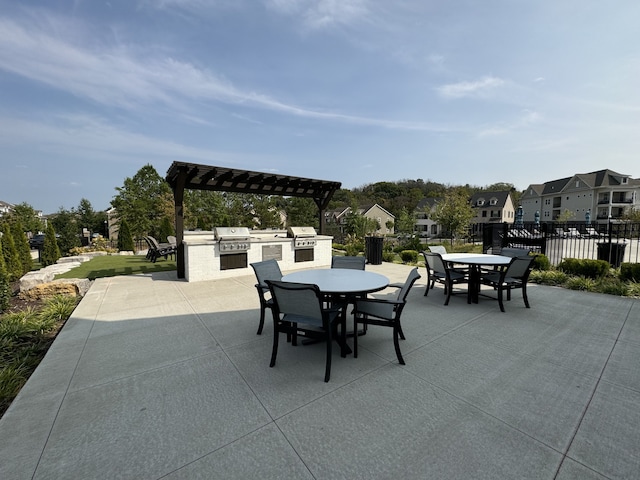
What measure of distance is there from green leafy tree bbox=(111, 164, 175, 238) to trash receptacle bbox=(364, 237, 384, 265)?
17442 millimetres

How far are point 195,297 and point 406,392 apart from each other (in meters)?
4.62

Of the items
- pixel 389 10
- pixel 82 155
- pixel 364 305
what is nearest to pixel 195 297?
pixel 364 305

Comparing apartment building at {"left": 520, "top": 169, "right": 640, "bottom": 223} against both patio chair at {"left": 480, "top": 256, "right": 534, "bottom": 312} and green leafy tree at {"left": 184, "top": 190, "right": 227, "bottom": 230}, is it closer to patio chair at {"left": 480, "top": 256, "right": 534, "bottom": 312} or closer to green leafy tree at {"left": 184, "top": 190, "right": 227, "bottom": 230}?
patio chair at {"left": 480, "top": 256, "right": 534, "bottom": 312}

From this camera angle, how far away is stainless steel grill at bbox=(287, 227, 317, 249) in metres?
9.04

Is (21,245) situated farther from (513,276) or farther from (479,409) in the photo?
(513,276)

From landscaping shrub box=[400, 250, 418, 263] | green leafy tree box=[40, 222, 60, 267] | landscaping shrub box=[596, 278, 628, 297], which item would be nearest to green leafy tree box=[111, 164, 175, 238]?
green leafy tree box=[40, 222, 60, 267]

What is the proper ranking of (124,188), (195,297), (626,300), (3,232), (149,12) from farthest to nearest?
(124,188) < (3,232) < (149,12) < (195,297) < (626,300)

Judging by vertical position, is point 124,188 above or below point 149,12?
below

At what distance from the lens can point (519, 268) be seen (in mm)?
4535

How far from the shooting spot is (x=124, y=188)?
83.6ft

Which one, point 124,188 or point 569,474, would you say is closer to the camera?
point 569,474

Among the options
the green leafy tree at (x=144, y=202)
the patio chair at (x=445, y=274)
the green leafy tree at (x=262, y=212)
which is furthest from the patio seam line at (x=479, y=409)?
the green leafy tree at (x=144, y=202)

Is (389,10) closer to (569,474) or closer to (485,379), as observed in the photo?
(485,379)

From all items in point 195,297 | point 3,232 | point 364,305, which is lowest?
point 195,297
